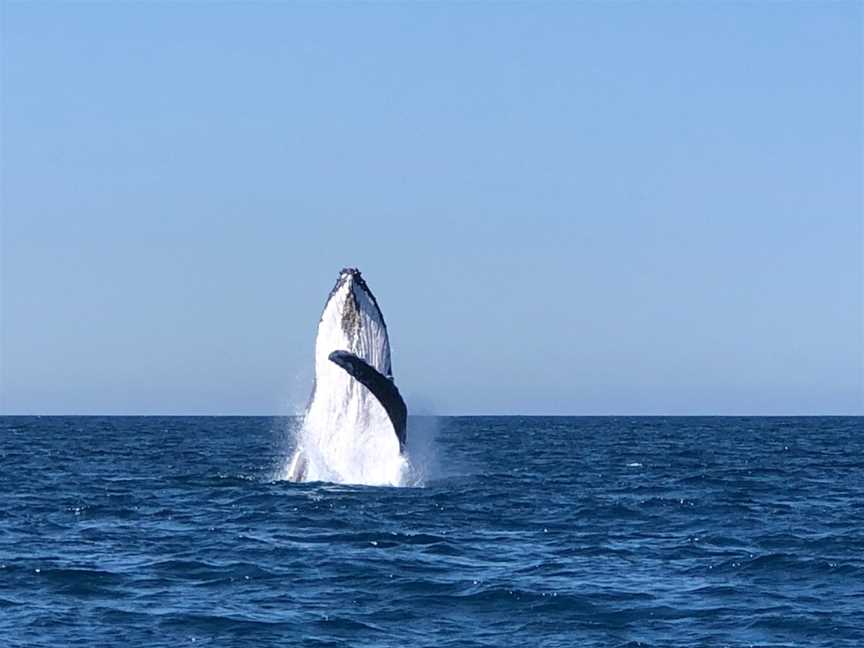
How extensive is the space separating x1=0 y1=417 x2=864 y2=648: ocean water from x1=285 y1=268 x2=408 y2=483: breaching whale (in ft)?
1.89

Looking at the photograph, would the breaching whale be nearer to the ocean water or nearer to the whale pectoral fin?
the whale pectoral fin

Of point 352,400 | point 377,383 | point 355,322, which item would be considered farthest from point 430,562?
point 352,400

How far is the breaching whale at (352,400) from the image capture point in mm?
25703

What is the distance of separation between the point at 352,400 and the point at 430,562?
7.98 m

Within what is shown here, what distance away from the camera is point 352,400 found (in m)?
27.0

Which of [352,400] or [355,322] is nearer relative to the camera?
[355,322]

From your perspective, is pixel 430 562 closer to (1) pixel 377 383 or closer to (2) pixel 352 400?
(1) pixel 377 383

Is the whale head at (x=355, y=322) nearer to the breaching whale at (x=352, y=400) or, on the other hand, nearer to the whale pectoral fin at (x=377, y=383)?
the breaching whale at (x=352, y=400)

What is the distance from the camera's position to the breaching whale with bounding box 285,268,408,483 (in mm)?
25703

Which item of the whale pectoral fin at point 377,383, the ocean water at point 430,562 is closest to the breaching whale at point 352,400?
the whale pectoral fin at point 377,383

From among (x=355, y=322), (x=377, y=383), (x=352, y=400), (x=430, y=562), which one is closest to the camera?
(x=430, y=562)

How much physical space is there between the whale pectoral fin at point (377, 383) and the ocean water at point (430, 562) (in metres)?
1.70

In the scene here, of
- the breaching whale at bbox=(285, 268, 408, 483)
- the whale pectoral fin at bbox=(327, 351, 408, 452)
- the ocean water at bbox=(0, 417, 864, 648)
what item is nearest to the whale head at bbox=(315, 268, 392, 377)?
the breaching whale at bbox=(285, 268, 408, 483)

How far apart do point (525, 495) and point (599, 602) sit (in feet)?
40.9
